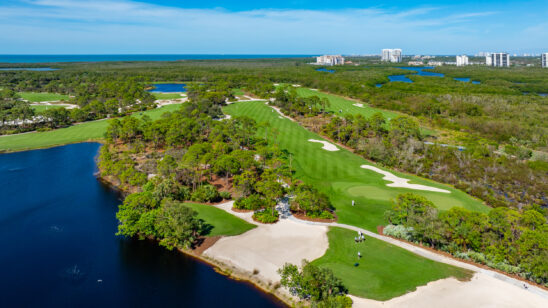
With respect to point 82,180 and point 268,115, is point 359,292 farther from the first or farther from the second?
point 268,115

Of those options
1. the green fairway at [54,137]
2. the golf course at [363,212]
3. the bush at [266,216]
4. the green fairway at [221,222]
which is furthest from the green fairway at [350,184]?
the green fairway at [54,137]

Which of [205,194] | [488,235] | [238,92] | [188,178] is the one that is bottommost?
[488,235]

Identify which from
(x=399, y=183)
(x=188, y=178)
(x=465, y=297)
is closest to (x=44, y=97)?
(x=188, y=178)

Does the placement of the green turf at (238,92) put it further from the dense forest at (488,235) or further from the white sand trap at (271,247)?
the dense forest at (488,235)

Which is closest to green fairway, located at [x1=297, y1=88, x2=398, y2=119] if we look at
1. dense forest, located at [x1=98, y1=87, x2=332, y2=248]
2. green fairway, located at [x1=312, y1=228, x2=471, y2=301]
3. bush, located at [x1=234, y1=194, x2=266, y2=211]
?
dense forest, located at [x1=98, y1=87, x2=332, y2=248]

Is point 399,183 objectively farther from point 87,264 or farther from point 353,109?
point 353,109

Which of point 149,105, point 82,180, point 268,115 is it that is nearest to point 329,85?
point 268,115

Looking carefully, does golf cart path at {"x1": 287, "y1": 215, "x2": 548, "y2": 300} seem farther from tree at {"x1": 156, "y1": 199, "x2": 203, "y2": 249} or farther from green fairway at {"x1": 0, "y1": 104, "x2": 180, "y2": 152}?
green fairway at {"x1": 0, "y1": 104, "x2": 180, "y2": 152}

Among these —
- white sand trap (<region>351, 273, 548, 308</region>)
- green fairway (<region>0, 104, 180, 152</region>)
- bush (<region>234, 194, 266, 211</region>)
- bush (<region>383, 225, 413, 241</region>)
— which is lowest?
white sand trap (<region>351, 273, 548, 308</region>)
